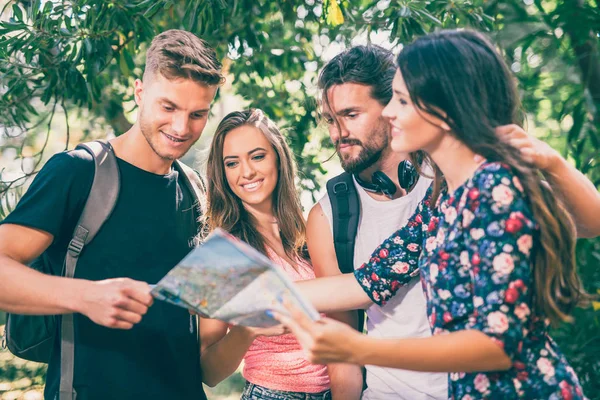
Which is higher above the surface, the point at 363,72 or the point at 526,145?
the point at 363,72

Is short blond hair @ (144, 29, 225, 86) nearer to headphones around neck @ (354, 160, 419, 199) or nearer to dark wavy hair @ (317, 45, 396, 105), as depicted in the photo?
dark wavy hair @ (317, 45, 396, 105)

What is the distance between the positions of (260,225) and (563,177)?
64.6 inches

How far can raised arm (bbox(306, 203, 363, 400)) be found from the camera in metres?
2.79

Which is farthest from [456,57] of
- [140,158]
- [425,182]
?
[140,158]

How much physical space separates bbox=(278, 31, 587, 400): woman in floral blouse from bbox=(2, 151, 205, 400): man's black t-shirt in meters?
→ 1.05

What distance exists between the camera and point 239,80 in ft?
16.8

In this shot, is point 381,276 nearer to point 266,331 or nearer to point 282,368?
point 266,331

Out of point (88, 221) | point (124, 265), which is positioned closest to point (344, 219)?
point (124, 265)

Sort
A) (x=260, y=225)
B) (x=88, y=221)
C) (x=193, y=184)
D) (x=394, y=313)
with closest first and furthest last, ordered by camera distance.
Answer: (x=88, y=221)
(x=394, y=313)
(x=193, y=184)
(x=260, y=225)

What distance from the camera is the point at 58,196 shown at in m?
2.46

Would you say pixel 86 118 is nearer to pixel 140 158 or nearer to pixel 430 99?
pixel 140 158

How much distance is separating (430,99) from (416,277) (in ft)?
2.97

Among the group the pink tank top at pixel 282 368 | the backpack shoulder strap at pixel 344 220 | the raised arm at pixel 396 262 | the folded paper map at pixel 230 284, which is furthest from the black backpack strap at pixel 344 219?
the folded paper map at pixel 230 284

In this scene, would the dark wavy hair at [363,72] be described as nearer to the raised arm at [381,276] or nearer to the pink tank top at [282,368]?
the raised arm at [381,276]
